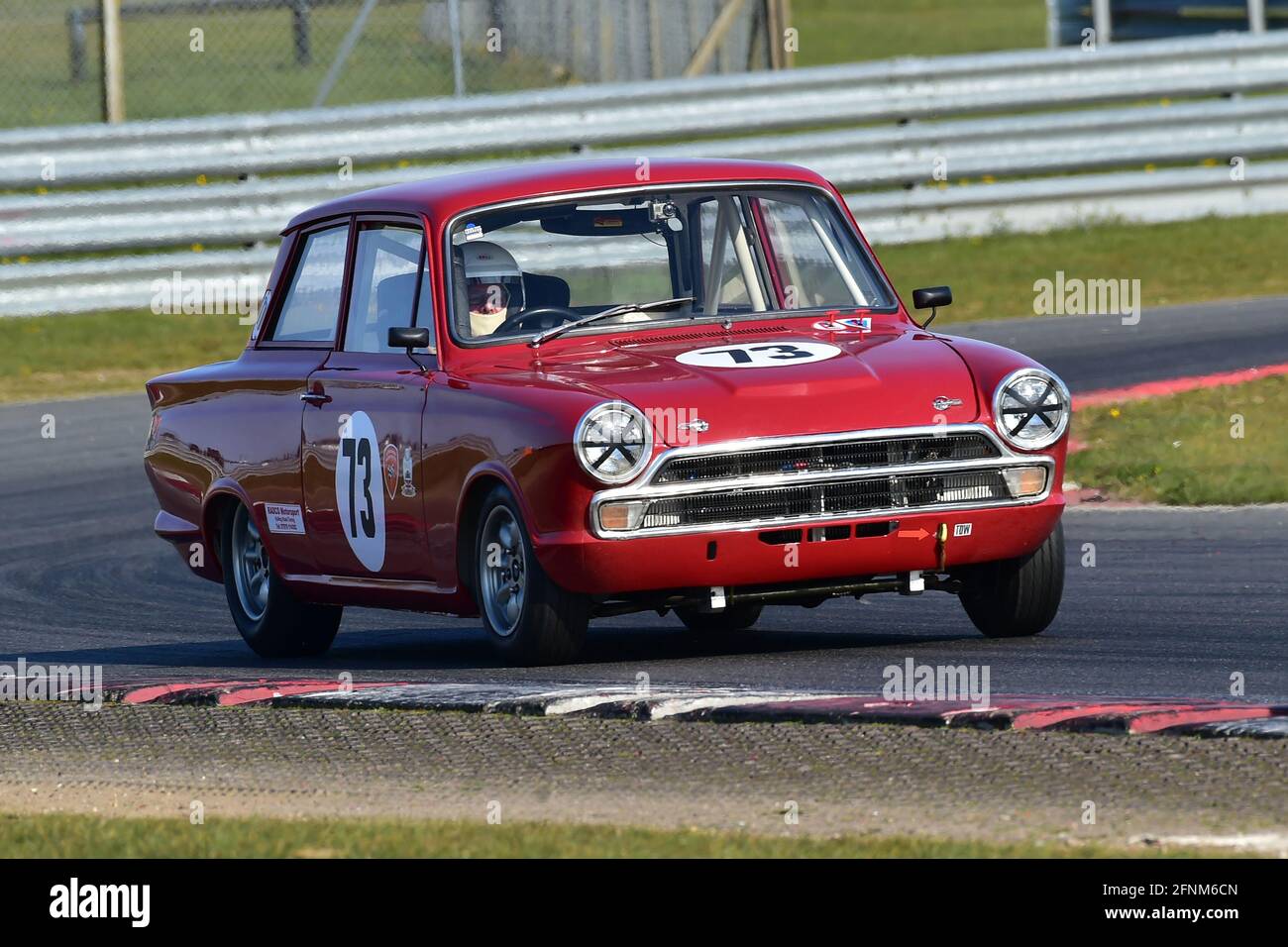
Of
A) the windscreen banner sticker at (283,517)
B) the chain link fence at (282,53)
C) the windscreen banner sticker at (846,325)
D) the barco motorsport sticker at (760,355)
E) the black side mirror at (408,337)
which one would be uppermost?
the chain link fence at (282,53)

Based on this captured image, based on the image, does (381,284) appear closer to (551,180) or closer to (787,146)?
(551,180)

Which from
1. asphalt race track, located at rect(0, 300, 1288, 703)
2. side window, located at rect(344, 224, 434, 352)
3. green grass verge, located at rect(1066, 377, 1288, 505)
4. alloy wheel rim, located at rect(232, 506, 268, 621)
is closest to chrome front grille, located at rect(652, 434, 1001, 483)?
asphalt race track, located at rect(0, 300, 1288, 703)

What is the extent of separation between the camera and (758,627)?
9117 millimetres

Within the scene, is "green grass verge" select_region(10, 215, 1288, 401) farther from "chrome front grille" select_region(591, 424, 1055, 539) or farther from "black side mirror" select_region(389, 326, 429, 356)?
"chrome front grille" select_region(591, 424, 1055, 539)

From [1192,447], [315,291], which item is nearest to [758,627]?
[315,291]

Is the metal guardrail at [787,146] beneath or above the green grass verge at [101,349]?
above

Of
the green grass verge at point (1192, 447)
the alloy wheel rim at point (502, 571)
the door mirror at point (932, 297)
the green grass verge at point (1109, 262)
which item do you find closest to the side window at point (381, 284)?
the alloy wheel rim at point (502, 571)

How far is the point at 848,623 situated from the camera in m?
8.96

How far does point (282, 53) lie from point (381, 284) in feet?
34.6

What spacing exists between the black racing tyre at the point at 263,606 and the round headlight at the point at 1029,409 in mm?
2916

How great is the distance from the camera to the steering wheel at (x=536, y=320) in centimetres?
817

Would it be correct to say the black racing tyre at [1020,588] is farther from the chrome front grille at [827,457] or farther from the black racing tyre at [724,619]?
the black racing tyre at [724,619]

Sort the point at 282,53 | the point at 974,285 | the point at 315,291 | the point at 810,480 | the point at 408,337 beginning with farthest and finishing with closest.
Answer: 1. the point at 282,53
2. the point at 974,285
3. the point at 315,291
4. the point at 408,337
5. the point at 810,480
